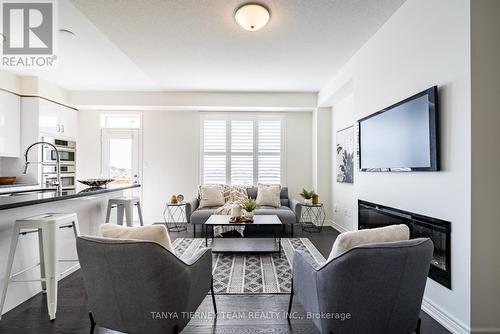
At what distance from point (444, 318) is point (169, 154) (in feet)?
16.6

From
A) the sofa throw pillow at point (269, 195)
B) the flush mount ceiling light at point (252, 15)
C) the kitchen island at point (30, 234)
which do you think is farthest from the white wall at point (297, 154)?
the kitchen island at point (30, 234)

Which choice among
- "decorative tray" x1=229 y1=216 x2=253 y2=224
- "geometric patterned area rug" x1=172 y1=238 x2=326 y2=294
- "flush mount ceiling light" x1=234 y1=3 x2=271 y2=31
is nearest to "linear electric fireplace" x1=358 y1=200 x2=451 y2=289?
"geometric patterned area rug" x1=172 y1=238 x2=326 y2=294

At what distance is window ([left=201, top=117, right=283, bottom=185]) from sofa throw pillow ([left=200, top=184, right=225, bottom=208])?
567mm

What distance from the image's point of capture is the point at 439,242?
1.88m

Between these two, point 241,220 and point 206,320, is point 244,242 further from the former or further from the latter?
point 206,320

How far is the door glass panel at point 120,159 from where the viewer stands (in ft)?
17.5

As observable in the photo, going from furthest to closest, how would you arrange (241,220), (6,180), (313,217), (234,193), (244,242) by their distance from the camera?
(313,217) → (234,193) → (6,180) → (244,242) → (241,220)

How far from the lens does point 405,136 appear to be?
219 cm

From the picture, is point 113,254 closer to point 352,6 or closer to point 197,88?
point 352,6

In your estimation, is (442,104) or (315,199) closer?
(442,104)

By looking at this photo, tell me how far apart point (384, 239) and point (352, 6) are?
2195mm

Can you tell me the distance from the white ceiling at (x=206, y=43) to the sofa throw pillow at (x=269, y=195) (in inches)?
79.2

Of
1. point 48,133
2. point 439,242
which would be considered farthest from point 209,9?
point 48,133
